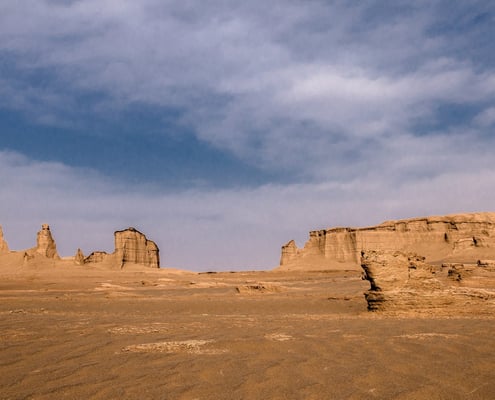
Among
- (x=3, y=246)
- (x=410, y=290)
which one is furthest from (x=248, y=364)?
(x=3, y=246)

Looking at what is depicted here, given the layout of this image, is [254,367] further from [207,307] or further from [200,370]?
[207,307]

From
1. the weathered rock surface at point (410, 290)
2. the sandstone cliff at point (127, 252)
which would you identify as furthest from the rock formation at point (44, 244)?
the weathered rock surface at point (410, 290)

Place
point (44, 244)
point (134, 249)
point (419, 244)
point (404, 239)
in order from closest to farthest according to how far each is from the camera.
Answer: point (44, 244) → point (419, 244) → point (404, 239) → point (134, 249)

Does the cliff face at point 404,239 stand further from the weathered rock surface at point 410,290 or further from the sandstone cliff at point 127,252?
the weathered rock surface at point 410,290

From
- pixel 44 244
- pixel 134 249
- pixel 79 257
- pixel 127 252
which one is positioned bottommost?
pixel 79 257

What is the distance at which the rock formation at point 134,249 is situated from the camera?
9288cm

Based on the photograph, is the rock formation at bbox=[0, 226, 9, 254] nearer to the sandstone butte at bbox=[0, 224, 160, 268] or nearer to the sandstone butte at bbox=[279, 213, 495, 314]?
the sandstone butte at bbox=[0, 224, 160, 268]

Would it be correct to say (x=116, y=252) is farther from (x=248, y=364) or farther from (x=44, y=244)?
(x=248, y=364)

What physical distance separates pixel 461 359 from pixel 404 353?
Result: 0.68 metres

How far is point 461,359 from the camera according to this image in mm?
5191

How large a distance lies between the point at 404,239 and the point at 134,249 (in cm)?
6202

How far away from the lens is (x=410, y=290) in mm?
12203

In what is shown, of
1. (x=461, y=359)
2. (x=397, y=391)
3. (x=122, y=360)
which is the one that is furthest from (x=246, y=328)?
(x=397, y=391)

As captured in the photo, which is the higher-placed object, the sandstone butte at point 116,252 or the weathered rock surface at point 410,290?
the sandstone butte at point 116,252
